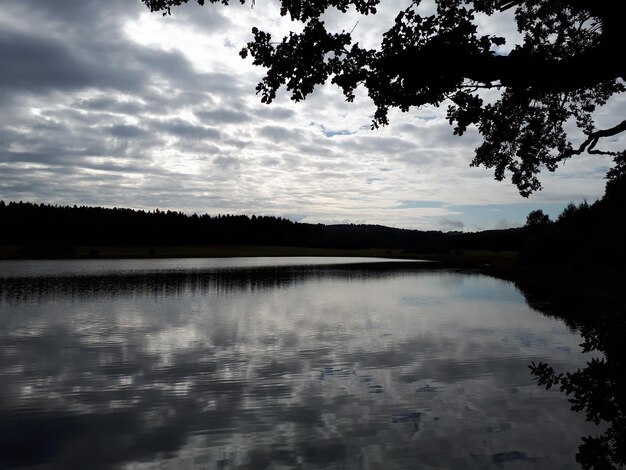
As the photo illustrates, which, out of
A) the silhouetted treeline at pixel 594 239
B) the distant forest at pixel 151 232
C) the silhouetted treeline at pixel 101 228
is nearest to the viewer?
the silhouetted treeline at pixel 594 239

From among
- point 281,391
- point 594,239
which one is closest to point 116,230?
point 594,239

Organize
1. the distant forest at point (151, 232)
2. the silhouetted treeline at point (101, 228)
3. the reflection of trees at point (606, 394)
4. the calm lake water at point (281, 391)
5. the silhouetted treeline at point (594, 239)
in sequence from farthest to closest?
the silhouetted treeline at point (101, 228), the distant forest at point (151, 232), the silhouetted treeline at point (594, 239), the calm lake water at point (281, 391), the reflection of trees at point (606, 394)

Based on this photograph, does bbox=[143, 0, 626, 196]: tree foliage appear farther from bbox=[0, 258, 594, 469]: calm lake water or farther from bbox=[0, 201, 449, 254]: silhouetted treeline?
bbox=[0, 201, 449, 254]: silhouetted treeline

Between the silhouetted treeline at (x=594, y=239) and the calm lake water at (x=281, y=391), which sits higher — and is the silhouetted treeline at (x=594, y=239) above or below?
above

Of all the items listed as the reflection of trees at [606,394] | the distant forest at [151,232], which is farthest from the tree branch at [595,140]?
the distant forest at [151,232]

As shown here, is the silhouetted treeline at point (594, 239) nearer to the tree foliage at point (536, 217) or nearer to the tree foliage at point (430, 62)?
the tree foliage at point (430, 62)

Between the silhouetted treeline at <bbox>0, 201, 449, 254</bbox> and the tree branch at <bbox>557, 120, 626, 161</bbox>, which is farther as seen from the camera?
the silhouetted treeline at <bbox>0, 201, 449, 254</bbox>

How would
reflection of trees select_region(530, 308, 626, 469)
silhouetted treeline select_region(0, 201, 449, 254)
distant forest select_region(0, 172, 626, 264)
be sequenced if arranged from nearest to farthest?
reflection of trees select_region(530, 308, 626, 469)
distant forest select_region(0, 172, 626, 264)
silhouetted treeline select_region(0, 201, 449, 254)

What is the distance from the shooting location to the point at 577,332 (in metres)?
23.8

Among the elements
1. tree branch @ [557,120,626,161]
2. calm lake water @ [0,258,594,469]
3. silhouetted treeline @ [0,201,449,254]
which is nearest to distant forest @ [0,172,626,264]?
silhouetted treeline @ [0,201,449,254]

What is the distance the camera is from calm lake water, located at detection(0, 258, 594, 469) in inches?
388

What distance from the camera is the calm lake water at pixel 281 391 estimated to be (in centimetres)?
987

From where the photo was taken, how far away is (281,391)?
552 inches

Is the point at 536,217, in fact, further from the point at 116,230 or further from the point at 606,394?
the point at 606,394
